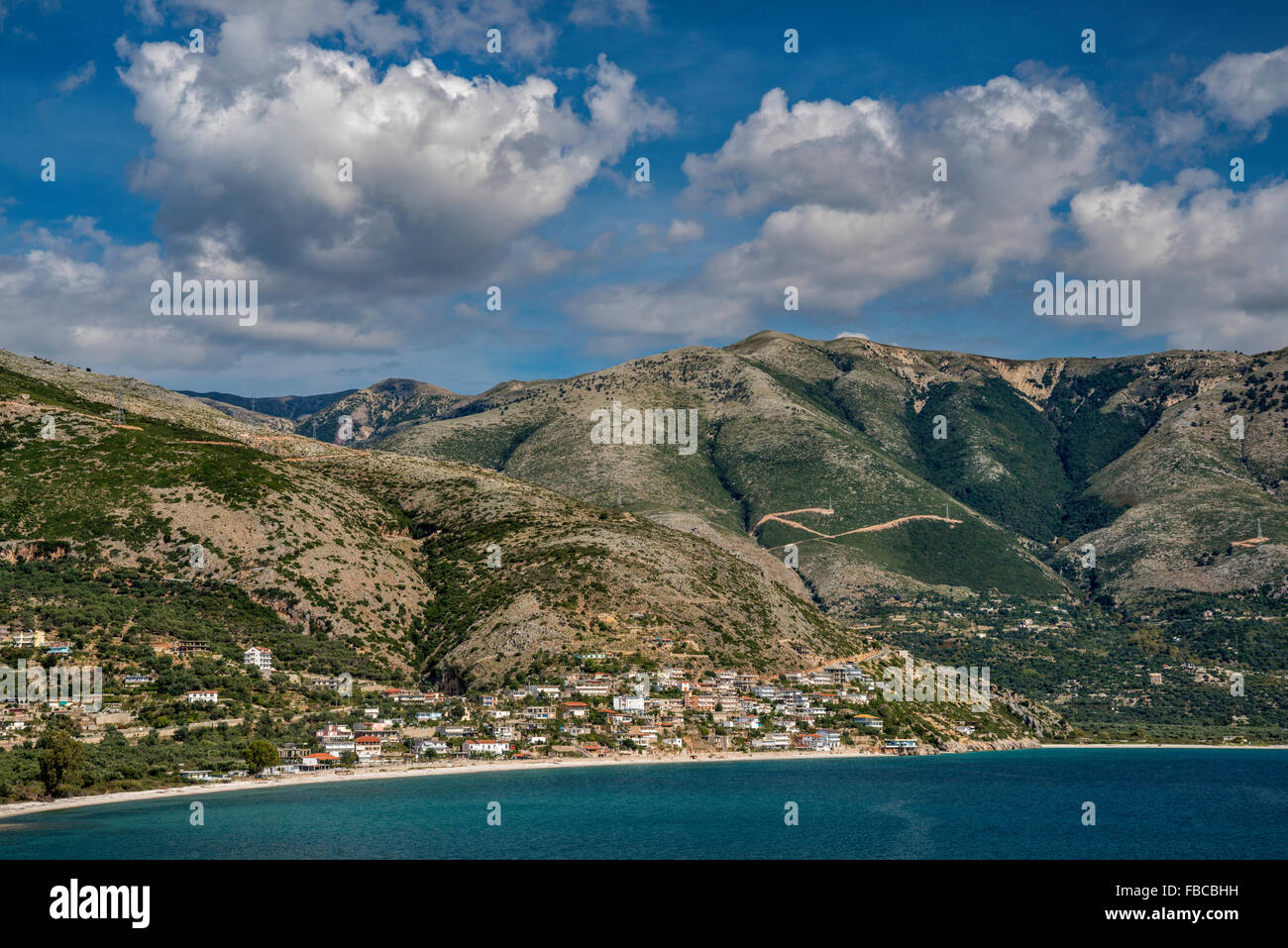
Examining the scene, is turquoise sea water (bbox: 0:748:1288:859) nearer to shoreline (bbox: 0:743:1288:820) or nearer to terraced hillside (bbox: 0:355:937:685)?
shoreline (bbox: 0:743:1288:820)

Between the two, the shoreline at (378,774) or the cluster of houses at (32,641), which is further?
the cluster of houses at (32,641)

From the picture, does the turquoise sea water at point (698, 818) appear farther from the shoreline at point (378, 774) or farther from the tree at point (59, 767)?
the tree at point (59, 767)

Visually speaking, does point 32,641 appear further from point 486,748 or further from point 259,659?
point 486,748

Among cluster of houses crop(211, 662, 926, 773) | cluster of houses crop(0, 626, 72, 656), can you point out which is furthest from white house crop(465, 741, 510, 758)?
cluster of houses crop(0, 626, 72, 656)

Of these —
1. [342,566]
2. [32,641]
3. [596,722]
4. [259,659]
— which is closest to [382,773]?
[259,659]

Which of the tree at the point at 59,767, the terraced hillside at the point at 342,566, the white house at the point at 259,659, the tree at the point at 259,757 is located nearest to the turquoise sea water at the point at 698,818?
the tree at the point at 59,767

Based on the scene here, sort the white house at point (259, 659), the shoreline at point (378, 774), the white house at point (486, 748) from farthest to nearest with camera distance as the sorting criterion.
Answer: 1. the white house at point (259, 659)
2. the white house at point (486, 748)
3. the shoreline at point (378, 774)
